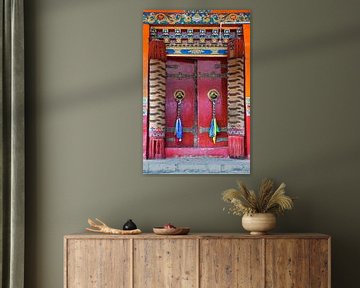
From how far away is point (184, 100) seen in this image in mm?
6273

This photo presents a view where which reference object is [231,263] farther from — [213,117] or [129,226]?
[213,117]

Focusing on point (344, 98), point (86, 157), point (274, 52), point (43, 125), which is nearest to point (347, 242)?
point (344, 98)

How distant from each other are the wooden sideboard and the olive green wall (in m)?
0.51

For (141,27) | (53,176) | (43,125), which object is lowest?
(53,176)

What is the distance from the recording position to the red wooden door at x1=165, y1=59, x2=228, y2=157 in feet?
20.5

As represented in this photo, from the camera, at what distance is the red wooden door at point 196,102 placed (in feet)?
20.5

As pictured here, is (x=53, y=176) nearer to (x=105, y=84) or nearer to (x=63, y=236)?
(x=63, y=236)

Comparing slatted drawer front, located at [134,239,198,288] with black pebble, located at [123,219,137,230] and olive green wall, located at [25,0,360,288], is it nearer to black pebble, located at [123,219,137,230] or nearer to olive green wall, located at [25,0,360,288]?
black pebble, located at [123,219,137,230]

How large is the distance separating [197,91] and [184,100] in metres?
0.14

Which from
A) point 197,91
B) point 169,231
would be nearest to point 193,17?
point 197,91

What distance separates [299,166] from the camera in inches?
245

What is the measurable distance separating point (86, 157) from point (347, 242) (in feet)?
7.60

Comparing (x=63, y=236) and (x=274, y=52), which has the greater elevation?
(x=274, y=52)

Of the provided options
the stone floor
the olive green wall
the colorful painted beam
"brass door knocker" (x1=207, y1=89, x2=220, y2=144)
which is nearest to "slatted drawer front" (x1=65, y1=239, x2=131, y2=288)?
the olive green wall
